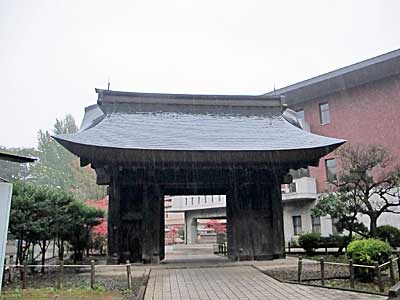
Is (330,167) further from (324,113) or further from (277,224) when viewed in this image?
(277,224)

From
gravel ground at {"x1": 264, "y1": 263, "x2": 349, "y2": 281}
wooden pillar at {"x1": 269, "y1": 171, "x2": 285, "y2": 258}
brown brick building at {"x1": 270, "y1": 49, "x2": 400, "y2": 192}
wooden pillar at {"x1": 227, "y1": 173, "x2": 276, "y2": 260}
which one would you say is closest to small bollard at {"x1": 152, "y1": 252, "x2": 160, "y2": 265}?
wooden pillar at {"x1": 227, "y1": 173, "x2": 276, "y2": 260}

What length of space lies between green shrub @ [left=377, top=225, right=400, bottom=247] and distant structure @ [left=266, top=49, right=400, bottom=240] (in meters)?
4.85

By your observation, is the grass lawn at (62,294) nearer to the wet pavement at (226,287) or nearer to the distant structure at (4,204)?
the wet pavement at (226,287)

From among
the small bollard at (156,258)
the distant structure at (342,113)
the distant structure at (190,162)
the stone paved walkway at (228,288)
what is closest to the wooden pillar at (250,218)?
the distant structure at (190,162)

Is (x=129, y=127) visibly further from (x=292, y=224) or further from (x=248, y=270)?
(x=292, y=224)

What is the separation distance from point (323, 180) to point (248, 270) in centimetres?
1457

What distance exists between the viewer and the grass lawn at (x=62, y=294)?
7048mm

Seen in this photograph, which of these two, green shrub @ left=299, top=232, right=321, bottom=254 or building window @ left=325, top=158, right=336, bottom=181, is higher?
building window @ left=325, top=158, right=336, bottom=181

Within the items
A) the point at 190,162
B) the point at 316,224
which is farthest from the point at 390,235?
the point at 190,162

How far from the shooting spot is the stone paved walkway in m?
6.92

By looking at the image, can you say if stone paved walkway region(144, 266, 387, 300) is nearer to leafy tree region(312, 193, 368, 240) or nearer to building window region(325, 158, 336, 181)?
leafy tree region(312, 193, 368, 240)

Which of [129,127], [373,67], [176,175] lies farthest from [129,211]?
[373,67]

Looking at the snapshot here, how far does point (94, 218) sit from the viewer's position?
16.0 meters

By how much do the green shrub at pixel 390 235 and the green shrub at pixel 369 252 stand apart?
24.4 ft
